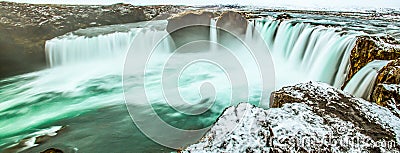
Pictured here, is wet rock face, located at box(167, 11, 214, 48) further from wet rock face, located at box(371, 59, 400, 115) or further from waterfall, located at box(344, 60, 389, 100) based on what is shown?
wet rock face, located at box(371, 59, 400, 115)

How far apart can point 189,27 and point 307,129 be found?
1055 centimetres

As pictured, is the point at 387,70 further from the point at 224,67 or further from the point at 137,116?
the point at 224,67

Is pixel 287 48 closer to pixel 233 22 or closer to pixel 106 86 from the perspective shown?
pixel 233 22

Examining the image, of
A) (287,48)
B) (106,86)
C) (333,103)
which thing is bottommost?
(106,86)

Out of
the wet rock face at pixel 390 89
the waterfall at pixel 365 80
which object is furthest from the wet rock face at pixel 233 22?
the wet rock face at pixel 390 89

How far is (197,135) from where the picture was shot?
4816mm

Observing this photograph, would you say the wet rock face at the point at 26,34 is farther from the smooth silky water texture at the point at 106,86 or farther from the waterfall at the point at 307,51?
the waterfall at the point at 307,51

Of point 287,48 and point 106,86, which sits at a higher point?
point 287,48

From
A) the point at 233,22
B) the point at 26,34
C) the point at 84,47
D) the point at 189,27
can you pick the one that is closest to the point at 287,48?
the point at 233,22

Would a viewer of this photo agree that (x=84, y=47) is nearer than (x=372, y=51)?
No

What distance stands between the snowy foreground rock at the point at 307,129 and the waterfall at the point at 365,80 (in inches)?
50.8

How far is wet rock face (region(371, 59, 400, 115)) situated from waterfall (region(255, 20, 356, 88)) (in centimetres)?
237

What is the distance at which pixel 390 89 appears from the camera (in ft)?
8.18

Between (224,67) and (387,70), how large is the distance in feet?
21.9
